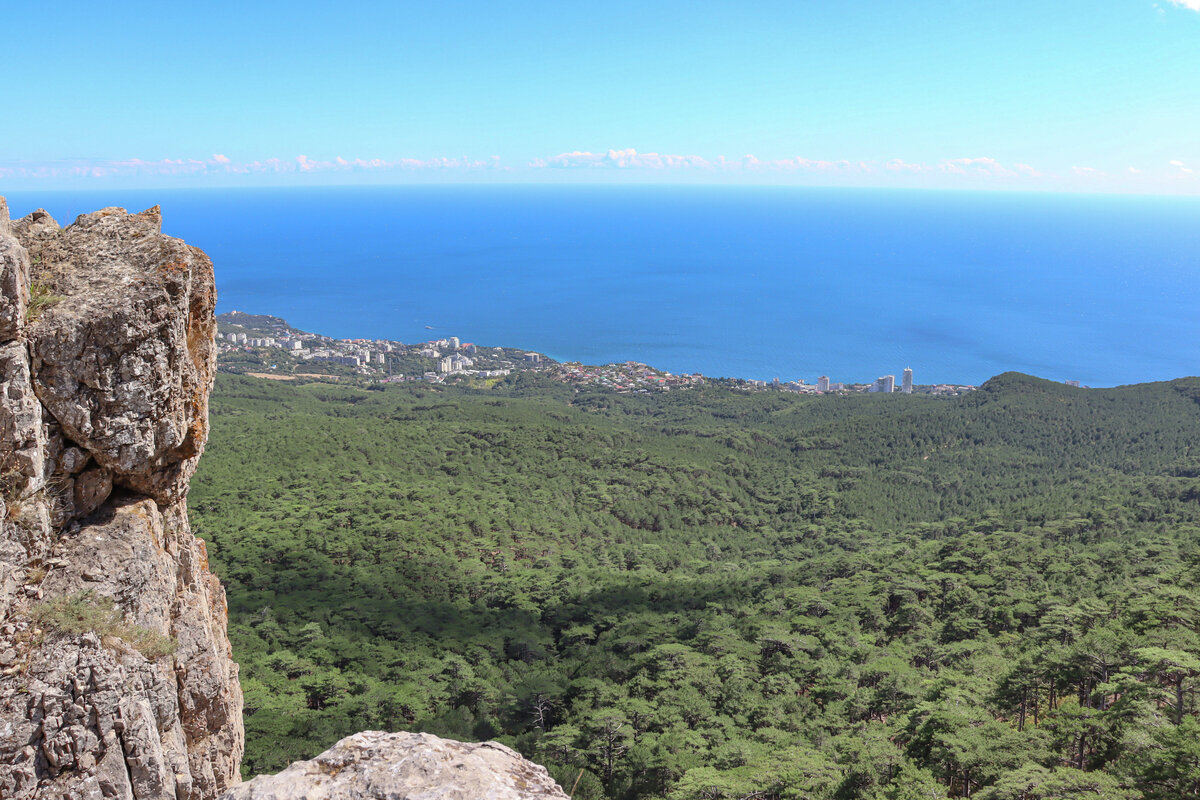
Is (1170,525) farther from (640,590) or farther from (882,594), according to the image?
(640,590)

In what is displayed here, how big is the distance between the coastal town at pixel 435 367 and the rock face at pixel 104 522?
80.9 m

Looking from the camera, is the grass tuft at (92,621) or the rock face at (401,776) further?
the grass tuft at (92,621)

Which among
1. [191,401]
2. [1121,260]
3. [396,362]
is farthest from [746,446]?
[1121,260]

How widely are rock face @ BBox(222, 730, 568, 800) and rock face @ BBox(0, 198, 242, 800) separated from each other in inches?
37.5

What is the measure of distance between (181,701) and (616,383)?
84.3 m

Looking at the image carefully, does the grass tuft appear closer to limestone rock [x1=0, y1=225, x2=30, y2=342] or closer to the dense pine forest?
limestone rock [x1=0, y1=225, x2=30, y2=342]

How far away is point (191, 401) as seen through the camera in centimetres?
565

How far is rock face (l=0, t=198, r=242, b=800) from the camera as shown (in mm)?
4012

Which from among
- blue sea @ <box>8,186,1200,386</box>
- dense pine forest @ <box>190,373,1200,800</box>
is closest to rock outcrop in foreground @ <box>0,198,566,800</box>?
dense pine forest @ <box>190,373,1200,800</box>

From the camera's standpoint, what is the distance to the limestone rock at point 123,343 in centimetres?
465

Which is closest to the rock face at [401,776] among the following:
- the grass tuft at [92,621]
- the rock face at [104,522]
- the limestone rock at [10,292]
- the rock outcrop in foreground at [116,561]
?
the rock outcrop in foreground at [116,561]

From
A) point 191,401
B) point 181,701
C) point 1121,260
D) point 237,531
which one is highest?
point 1121,260

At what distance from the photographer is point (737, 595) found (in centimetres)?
2891

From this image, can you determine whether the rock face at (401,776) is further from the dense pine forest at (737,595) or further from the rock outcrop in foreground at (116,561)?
the dense pine forest at (737,595)
